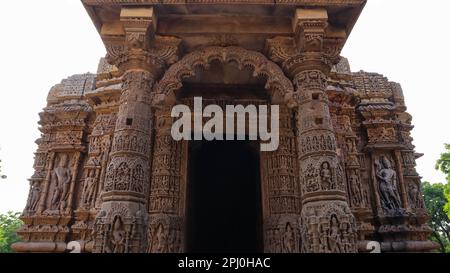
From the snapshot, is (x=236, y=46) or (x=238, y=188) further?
(x=238, y=188)

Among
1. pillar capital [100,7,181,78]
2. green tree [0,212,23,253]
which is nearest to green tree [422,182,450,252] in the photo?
pillar capital [100,7,181,78]

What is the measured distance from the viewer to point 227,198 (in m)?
10.0

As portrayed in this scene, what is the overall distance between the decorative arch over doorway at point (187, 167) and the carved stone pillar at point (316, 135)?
297mm

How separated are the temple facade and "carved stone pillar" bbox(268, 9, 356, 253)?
0.7 inches

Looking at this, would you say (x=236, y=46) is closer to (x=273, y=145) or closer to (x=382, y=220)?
(x=273, y=145)

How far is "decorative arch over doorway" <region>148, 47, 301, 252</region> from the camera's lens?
5.03 metres

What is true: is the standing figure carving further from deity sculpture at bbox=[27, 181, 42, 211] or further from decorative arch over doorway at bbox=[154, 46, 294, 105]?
deity sculpture at bbox=[27, 181, 42, 211]

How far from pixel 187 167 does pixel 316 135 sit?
117 inches

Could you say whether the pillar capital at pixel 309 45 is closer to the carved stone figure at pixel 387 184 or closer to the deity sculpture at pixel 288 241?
the deity sculpture at pixel 288 241

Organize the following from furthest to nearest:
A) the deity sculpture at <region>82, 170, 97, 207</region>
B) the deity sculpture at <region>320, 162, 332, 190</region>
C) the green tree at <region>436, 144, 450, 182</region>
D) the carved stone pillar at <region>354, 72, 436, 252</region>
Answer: the green tree at <region>436, 144, 450, 182</region> < the deity sculpture at <region>82, 170, 97, 207</region> < the carved stone pillar at <region>354, 72, 436, 252</region> < the deity sculpture at <region>320, 162, 332, 190</region>

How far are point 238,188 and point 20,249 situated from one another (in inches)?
236

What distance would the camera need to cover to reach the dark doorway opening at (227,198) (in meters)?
8.91
